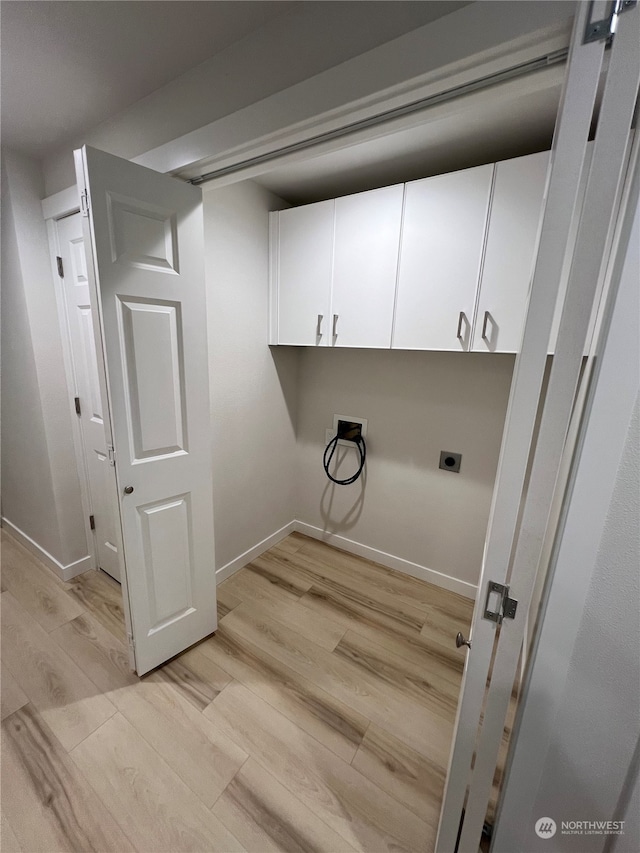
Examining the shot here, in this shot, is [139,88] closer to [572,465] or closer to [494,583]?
[572,465]

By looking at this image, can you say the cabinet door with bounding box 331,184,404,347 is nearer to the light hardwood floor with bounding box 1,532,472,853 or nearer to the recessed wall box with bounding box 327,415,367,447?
the recessed wall box with bounding box 327,415,367,447

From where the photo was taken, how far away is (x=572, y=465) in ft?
2.31

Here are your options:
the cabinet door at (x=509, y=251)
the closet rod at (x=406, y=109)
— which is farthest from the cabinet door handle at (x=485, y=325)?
the closet rod at (x=406, y=109)

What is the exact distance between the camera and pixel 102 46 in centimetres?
106

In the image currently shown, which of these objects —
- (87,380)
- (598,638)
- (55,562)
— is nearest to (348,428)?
(87,380)

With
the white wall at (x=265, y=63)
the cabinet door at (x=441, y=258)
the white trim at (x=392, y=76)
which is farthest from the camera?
the cabinet door at (x=441, y=258)

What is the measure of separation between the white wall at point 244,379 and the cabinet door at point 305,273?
0.13m

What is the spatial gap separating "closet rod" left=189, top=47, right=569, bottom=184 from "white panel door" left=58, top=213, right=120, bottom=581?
998 mm

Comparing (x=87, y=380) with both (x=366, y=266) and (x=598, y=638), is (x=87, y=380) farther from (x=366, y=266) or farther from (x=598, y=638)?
(x=598, y=638)

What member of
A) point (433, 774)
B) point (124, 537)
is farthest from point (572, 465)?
point (124, 537)

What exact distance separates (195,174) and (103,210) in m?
0.38

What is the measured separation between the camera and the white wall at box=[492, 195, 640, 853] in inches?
24.5

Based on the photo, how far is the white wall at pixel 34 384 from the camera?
174 centimetres

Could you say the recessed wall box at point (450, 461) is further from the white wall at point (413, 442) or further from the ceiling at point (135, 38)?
the ceiling at point (135, 38)
